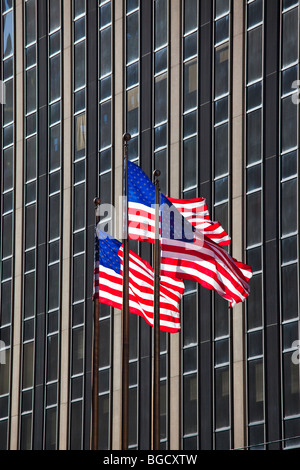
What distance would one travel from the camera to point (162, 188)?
5703 centimetres

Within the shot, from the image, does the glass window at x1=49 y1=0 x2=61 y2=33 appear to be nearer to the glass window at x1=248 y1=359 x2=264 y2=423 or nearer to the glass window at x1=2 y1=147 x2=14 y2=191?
the glass window at x1=2 y1=147 x2=14 y2=191

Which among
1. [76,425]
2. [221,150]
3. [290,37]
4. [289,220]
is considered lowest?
[76,425]

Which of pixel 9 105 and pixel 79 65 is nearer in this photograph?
pixel 79 65

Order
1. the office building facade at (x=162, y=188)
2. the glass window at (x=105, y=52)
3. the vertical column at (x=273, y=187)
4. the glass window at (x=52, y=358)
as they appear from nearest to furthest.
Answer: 1. the vertical column at (x=273, y=187)
2. the office building facade at (x=162, y=188)
3. the glass window at (x=52, y=358)
4. the glass window at (x=105, y=52)

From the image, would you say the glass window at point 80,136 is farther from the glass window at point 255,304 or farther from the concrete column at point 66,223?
the glass window at point 255,304

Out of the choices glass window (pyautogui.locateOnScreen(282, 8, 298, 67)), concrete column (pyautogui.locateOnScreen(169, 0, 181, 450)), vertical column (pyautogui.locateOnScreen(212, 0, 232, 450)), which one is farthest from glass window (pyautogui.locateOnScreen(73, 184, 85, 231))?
glass window (pyautogui.locateOnScreen(282, 8, 298, 67))

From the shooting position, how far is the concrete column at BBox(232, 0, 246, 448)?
49906 mm

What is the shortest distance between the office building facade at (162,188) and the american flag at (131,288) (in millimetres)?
12243

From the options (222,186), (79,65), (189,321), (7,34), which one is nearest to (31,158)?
(79,65)

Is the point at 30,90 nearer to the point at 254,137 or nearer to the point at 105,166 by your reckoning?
the point at 105,166

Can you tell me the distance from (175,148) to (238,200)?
5763 mm

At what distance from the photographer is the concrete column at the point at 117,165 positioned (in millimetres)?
56938

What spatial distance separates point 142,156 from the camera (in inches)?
2314

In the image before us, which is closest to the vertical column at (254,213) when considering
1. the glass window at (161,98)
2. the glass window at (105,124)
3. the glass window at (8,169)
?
the glass window at (161,98)
